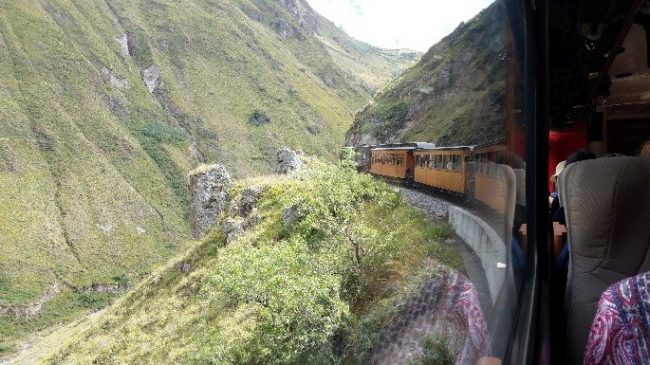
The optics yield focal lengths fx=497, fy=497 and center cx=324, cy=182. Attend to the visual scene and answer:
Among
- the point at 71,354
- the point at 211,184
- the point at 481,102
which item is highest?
the point at 481,102

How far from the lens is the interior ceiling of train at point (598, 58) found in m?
4.32

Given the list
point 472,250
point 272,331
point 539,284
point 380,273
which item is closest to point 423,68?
point 472,250

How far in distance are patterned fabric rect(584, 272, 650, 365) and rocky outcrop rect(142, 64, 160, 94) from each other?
128 m

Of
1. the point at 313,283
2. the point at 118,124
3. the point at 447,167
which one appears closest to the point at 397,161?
the point at 447,167

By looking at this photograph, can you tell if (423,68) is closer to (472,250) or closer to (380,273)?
(472,250)

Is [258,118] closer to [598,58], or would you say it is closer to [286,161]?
[286,161]

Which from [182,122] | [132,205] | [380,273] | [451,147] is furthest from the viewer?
[182,122]

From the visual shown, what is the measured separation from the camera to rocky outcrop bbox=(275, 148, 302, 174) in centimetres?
1702

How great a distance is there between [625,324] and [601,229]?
23.0 inches

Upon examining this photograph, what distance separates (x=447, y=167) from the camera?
55.1 inches

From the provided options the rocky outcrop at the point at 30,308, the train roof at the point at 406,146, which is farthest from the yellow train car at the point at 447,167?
the rocky outcrop at the point at 30,308

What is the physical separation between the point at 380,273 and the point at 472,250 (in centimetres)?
362

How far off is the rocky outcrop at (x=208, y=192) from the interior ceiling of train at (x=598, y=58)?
59.6 ft

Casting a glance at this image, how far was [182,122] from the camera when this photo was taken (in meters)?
116
